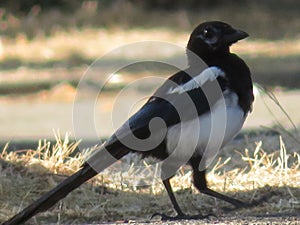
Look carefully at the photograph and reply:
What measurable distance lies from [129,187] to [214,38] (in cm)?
119

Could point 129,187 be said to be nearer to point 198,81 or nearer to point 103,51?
point 198,81

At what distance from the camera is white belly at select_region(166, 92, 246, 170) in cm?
620

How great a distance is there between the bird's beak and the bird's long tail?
103cm

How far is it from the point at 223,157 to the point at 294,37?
1126cm

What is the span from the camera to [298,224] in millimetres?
5629

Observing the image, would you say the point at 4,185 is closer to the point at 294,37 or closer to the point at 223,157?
the point at 223,157

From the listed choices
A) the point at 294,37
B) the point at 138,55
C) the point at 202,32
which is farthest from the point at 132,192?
the point at 294,37

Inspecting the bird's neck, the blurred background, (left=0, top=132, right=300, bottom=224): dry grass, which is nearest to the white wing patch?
the bird's neck

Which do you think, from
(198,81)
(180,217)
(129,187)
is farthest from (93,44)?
(180,217)

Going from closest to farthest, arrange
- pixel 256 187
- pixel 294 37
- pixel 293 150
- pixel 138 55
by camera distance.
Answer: pixel 256 187, pixel 293 150, pixel 138 55, pixel 294 37

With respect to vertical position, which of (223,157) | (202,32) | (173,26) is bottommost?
(173,26)

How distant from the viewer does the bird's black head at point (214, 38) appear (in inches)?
261

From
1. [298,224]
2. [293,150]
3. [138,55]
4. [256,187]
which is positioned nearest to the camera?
[298,224]

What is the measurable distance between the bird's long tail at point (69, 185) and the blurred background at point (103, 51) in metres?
1.75
